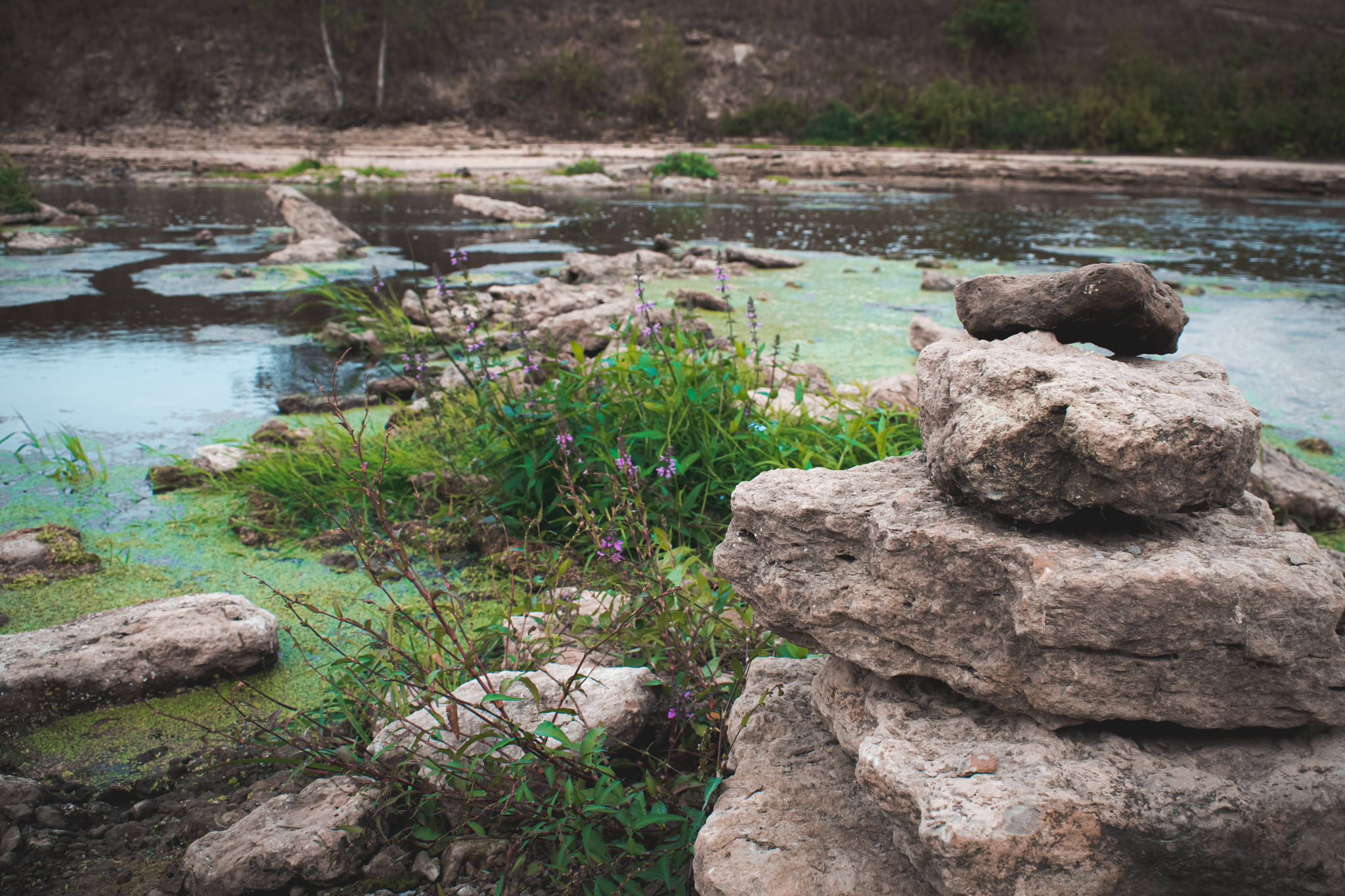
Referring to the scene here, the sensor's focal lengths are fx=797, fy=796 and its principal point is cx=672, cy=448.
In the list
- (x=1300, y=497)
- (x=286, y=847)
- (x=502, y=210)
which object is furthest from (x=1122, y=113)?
(x=286, y=847)

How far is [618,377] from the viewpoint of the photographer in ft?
10.8

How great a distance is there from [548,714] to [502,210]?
13.4 m

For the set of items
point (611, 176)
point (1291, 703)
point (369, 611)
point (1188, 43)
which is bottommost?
point (369, 611)

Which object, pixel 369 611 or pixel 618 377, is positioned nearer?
pixel 369 611

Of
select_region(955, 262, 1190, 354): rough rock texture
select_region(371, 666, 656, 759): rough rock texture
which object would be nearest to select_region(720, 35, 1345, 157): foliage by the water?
select_region(955, 262, 1190, 354): rough rock texture

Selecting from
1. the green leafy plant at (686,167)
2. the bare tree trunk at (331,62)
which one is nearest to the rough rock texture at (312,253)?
the green leafy plant at (686,167)

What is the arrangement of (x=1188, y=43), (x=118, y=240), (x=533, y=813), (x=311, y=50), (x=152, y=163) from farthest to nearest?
(x=311, y=50)
(x=1188, y=43)
(x=152, y=163)
(x=118, y=240)
(x=533, y=813)

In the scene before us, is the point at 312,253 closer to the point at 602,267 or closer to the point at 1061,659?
the point at 602,267

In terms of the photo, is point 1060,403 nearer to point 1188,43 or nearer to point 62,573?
point 62,573

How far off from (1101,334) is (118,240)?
41.8 feet

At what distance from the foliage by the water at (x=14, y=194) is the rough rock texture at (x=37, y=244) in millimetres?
2265

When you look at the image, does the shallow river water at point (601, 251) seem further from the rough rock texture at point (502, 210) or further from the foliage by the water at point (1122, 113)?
the foliage by the water at point (1122, 113)

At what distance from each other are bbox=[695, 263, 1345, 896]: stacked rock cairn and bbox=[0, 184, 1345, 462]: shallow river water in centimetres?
342

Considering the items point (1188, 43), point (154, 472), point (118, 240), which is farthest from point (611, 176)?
point (1188, 43)
